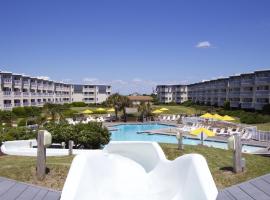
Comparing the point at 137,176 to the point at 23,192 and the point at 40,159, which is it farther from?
the point at 23,192

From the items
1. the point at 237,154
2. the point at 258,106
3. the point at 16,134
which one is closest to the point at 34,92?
the point at 258,106

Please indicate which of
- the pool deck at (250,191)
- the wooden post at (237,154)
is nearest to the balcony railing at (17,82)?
the wooden post at (237,154)

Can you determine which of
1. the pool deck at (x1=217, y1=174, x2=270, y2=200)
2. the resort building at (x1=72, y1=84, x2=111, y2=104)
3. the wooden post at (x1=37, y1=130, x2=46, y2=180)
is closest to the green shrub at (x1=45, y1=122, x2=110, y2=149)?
the wooden post at (x1=37, y1=130, x2=46, y2=180)

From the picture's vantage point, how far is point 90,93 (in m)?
107

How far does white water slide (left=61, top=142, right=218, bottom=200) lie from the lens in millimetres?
7758

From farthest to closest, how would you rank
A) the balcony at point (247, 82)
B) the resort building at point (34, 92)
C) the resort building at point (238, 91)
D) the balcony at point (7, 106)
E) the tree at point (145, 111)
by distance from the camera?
the balcony at point (247, 82) < the resort building at point (238, 91) < the resort building at point (34, 92) < the balcony at point (7, 106) < the tree at point (145, 111)

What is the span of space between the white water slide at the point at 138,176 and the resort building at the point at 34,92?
48.0m

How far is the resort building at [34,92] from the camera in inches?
2325

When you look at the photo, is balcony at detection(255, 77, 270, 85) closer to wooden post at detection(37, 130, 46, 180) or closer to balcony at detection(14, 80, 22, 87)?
balcony at detection(14, 80, 22, 87)

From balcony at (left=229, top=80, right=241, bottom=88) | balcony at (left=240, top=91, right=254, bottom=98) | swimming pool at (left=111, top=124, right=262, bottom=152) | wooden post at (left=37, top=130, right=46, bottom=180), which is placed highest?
balcony at (left=229, top=80, right=241, bottom=88)

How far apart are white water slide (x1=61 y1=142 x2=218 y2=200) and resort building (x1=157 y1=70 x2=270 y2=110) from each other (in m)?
50.1

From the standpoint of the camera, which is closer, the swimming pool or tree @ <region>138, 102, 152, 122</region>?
the swimming pool

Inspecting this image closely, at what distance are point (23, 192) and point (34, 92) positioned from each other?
65.0 meters

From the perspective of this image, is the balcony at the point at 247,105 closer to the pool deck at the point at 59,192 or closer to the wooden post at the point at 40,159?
the pool deck at the point at 59,192
